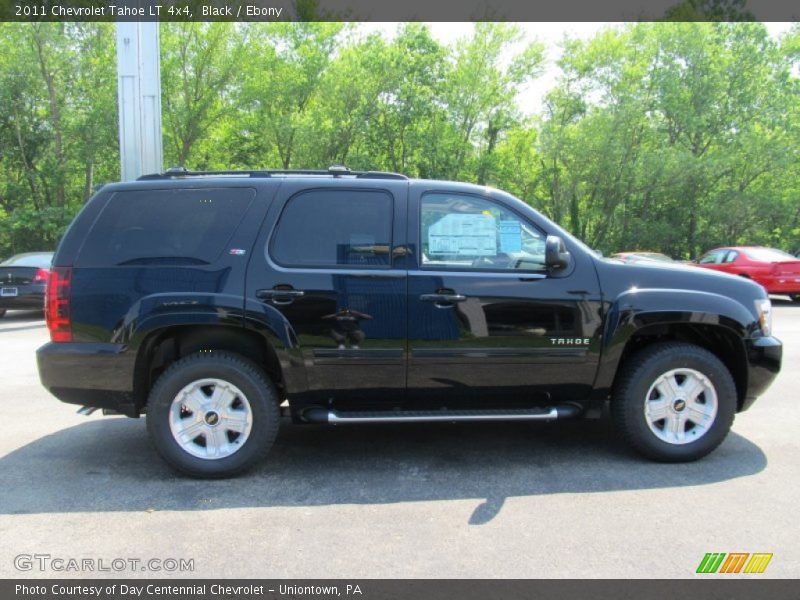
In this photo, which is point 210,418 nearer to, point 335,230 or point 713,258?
point 335,230

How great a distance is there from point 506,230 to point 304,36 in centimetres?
2837

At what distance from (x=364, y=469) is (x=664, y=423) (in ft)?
6.83

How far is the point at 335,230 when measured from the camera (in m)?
4.07

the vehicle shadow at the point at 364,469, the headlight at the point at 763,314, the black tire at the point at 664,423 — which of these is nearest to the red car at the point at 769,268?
the headlight at the point at 763,314

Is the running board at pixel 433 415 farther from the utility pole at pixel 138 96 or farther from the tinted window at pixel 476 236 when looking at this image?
the utility pole at pixel 138 96

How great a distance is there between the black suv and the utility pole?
5.78 metres

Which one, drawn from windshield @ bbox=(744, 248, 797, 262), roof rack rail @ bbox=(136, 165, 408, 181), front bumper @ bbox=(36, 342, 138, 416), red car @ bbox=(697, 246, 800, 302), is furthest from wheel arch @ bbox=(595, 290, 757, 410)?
windshield @ bbox=(744, 248, 797, 262)

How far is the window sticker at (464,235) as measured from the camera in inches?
162

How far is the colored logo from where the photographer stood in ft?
9.36

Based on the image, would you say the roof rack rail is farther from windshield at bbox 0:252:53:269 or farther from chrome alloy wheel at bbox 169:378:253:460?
windshield at bbox 0:252:53:269

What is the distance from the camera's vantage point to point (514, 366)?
405cm

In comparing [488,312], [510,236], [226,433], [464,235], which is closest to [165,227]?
[226,433]

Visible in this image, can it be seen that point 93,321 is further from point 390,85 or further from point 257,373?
point 390,85

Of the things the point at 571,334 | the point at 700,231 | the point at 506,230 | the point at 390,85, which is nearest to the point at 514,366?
the point at 571,334
